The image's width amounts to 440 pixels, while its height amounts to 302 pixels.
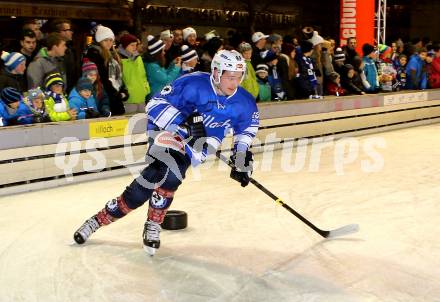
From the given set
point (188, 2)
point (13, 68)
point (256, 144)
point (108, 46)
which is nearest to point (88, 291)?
point (13, 68)

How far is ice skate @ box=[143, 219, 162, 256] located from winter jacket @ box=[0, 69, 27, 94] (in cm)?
249

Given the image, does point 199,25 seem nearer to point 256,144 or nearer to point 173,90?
point 256,144

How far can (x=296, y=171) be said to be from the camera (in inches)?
262

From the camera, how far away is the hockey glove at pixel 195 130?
375 cm

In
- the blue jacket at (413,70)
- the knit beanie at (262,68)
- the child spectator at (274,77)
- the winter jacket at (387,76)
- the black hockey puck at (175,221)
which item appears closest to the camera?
the black hockey puck at (175,221)

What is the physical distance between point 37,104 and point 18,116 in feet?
0.65

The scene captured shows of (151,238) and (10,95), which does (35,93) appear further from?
(151,238)

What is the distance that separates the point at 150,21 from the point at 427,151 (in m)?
10.2

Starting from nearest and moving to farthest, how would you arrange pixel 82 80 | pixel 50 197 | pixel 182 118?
pixel 182 118, pixel 50 197, pixel 82 80

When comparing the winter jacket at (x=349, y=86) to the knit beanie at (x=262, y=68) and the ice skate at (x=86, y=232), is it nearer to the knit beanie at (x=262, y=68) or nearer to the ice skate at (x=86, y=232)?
the knit beanie at (x=262, y=68)

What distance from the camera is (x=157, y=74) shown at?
697cm

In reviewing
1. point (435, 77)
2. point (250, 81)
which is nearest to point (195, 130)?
point (250, 81)

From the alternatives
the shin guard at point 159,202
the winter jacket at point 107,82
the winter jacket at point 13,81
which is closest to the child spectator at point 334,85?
the winter jacket at point 107,82

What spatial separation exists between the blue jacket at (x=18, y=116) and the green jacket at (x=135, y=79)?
1228mm
